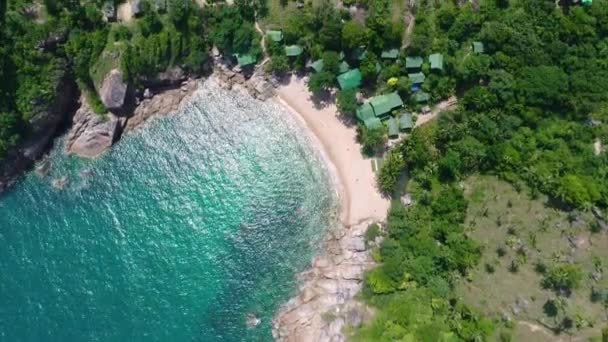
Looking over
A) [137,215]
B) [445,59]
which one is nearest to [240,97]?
[137,215]

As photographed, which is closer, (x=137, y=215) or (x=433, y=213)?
(x=433, y=213)

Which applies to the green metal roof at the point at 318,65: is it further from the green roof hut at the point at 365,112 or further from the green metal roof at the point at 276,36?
the green roof hut at the point at 365,112

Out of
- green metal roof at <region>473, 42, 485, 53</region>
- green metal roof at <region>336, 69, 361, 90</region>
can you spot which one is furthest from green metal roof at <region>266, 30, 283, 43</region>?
green metal roof at <region>473, 42, 485, 53</region>

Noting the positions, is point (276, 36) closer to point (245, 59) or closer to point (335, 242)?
point (245, 59)

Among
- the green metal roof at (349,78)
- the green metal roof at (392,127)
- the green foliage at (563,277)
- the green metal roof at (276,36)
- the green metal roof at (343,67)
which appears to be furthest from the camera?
the green metal roof at (276,36)

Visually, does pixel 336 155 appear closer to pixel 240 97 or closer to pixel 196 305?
pixel 240 97

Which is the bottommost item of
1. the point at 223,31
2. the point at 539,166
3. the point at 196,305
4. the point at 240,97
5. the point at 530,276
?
the point at 196,305

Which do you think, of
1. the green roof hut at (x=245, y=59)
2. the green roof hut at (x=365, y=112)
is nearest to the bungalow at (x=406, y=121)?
the green roof hut at (x=365, y=112)
